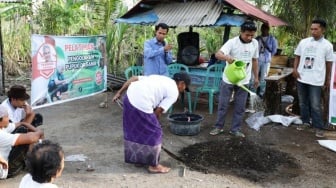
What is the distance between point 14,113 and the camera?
14.5 feet

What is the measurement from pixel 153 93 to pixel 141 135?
53cm

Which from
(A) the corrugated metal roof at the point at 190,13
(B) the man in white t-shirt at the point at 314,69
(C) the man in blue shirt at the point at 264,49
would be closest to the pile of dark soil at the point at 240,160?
(B) the man in white t-shirt at the point at 314,69

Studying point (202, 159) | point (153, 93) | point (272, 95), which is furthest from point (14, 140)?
point (272, 95)

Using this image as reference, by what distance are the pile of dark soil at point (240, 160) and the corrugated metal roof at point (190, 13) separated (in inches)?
106

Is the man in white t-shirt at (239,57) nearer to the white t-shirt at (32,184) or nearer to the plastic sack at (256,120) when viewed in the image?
the plastic sack at (256,120)

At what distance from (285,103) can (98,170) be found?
5355 millimetres

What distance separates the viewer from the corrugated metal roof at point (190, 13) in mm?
7449

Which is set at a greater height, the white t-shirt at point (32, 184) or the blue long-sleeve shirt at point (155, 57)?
the blue long-sleeve shirt at point (155, 57)

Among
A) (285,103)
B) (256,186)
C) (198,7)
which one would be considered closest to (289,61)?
(285,103)

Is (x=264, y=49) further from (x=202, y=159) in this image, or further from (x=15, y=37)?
(x=15, y=37)

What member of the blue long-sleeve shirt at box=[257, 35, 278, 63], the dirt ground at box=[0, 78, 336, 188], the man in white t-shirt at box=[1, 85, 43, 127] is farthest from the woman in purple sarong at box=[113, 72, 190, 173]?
the blue long-sleeve shirt at box=[257, 35, 278, 63]

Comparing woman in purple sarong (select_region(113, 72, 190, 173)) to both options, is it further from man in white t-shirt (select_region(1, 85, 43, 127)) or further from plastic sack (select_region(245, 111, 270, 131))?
plastic sack (select_region(245, 111, 270, 131))

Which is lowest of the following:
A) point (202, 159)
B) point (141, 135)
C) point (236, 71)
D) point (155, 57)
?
point (202, 159)

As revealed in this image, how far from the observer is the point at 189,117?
6.23 meters
